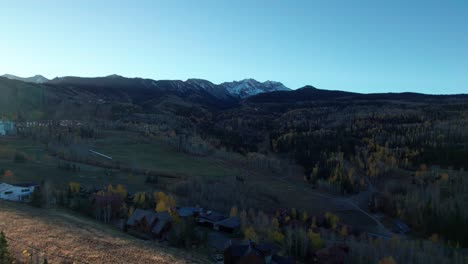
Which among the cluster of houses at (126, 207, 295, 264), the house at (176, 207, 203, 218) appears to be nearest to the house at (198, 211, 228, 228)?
the cluster of houses at (126, 207, 295, 264)

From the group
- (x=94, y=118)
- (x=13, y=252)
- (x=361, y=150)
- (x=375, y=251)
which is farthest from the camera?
(x=94, y=118)

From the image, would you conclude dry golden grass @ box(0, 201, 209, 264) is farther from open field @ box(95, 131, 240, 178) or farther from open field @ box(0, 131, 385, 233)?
open field @ box(95, 131, 240, 178)

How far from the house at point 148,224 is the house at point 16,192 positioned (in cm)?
1097

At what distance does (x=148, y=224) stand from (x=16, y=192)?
48.3 ft

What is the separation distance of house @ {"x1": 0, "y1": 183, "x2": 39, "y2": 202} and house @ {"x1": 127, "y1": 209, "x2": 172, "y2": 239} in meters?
11.0

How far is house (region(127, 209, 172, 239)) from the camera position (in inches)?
1323

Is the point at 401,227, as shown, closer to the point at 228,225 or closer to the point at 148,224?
the point at 228,225

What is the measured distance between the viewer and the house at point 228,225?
1597 inches

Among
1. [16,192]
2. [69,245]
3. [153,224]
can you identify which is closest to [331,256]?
[153,224]

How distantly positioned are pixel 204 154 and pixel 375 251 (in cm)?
6868

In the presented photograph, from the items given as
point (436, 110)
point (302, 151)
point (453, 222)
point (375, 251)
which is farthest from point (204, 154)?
point (436, 110)

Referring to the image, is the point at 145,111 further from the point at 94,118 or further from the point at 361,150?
the point at 361,150

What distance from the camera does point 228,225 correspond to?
4112 centimetres

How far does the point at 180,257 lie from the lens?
23.0 m
